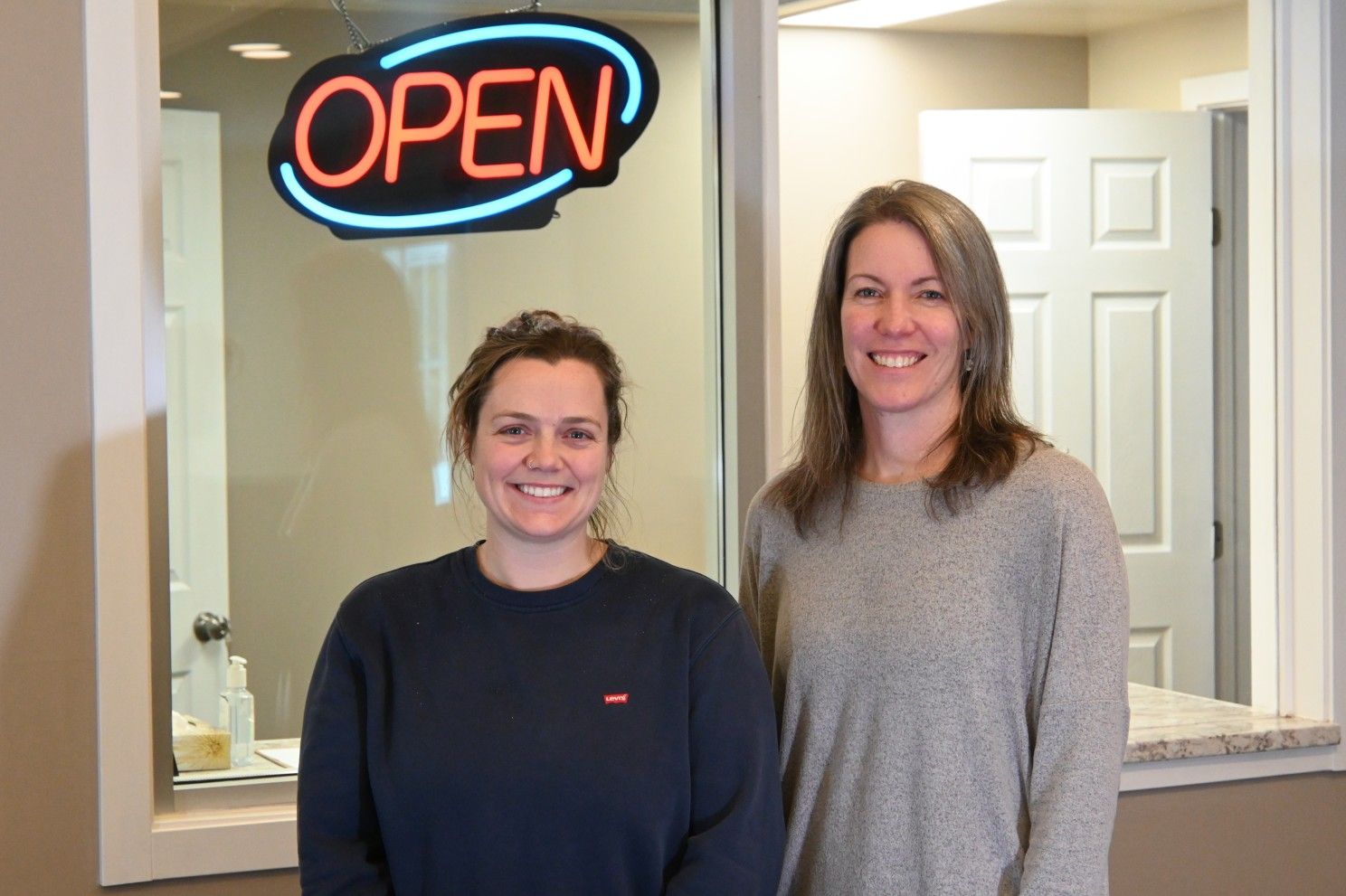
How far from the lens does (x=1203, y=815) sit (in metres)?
2.67

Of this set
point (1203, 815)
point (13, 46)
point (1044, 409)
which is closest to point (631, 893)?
point (13, 46)

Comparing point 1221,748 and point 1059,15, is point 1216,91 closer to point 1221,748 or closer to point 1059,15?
point 1059,15

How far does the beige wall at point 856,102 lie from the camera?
3580 millimetres

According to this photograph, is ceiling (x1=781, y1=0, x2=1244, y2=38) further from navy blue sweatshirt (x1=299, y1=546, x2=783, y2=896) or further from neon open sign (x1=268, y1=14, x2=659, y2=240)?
navy blue sweatshirt (x1=299, y1=546, x2=783, y2=896)

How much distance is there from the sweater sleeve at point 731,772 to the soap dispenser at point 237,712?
0.97 metres

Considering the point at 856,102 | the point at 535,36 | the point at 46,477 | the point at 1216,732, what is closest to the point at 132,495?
the point at 46,477

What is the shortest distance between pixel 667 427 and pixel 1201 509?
182 centimetres

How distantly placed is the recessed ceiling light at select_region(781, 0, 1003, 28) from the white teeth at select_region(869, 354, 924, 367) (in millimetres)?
2081

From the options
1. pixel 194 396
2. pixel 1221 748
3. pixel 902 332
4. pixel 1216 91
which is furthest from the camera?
pixel 1216 91

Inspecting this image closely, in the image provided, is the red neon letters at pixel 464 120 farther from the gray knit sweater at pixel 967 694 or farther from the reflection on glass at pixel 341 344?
the gray knit sweater at pixel 967 694

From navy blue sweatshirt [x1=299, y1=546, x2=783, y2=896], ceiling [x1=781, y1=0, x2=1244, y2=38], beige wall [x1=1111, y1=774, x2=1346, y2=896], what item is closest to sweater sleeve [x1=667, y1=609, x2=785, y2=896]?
navy blue sweatshirt [x1=299, y1=546, x2=783, y2=896]

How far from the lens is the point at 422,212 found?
228 centimetres

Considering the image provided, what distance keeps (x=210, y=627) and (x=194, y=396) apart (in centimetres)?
36

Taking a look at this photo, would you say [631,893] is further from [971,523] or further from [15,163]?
[15,163]
